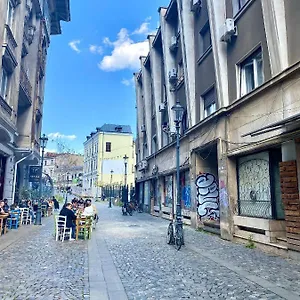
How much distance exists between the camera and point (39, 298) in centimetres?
507

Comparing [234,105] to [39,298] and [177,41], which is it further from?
[177,41]

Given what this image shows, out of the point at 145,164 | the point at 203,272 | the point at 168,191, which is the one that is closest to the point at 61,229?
the point at 203,272

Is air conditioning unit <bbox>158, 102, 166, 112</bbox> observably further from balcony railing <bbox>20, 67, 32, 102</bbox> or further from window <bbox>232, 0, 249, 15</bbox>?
window <bbox>232, 0, 249, 15</bbox>

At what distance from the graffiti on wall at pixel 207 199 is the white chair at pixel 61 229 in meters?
6.43

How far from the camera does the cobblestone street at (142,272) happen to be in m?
5.39

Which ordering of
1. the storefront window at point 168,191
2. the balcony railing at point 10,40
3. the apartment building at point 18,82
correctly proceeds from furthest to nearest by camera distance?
the storefront window at point 168,191, the apartment building at point 18,82, the balcony railing at point 10,40

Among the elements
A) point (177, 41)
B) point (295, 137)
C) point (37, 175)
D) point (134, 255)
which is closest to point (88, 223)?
point (134, 255)

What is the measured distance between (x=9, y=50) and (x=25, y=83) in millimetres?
4821

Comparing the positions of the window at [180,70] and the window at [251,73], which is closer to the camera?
the window at [251,73]

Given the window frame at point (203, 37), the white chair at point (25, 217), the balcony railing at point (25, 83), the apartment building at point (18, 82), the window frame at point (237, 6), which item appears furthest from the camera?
the balcony railing at point (25, 83)

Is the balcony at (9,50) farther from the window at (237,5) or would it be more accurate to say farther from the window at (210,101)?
the window at (237,5)

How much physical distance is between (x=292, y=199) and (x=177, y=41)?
48.7 ft

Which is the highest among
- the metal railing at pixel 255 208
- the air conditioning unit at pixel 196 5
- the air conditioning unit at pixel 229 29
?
the air conditioning unit at pixel 196 5

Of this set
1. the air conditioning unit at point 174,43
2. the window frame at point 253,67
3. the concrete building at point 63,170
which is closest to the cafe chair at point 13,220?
the window frame at point 253,67
